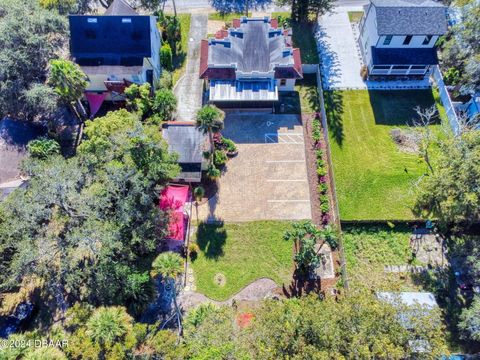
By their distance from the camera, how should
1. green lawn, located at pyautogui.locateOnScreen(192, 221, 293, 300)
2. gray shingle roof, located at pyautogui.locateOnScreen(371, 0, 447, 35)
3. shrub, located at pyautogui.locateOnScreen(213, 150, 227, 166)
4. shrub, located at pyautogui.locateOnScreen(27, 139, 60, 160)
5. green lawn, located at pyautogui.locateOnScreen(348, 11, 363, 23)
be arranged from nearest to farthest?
green lawn, located at pyautogui.locateOnScreen(192, 221, 293, 300), shrub, located at pyautogui.locateOnScreen(27, 139, 60, 160), shrub, located at pyautogui.locateOnScreen(213, 150, 227, 166), gray shingle roof, located at pyautogui.locateOnScreen(371, 0, 447, 35), green lawn, located at pyautogui.locateOnScreen(348, 11, 363, 23)

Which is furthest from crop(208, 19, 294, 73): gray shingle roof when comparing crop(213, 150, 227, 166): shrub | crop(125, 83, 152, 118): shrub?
crop(213, 150, 227, 166): shrub

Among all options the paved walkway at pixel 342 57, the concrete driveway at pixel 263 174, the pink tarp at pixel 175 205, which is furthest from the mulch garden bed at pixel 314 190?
the pink tarp at pixel 175 205

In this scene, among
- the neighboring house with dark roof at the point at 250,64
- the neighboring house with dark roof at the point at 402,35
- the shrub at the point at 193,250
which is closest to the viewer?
the shrub at the point at 193,250

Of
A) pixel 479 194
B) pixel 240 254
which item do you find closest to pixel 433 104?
pixel 479 194

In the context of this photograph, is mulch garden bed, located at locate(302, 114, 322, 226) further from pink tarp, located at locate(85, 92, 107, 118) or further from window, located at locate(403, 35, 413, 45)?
pink tarp, located at locate(85, 92, 107, 118)

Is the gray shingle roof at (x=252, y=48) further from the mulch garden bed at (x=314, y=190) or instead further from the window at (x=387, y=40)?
the window at (x=387, y=40)

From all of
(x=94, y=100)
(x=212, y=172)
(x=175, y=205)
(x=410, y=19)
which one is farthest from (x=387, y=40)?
(x=94, y=100)
